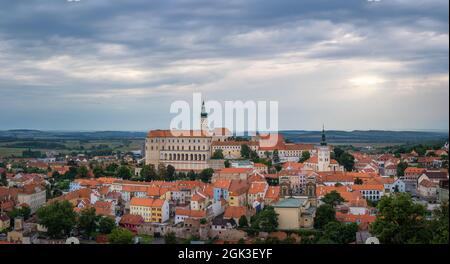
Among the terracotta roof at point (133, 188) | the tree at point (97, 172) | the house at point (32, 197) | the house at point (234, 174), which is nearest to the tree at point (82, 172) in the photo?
the tree at point (97, 172)

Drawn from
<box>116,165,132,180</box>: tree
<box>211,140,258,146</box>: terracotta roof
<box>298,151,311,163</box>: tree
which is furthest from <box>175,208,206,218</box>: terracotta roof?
<box>211,140,258,146</box>: terracotta roof

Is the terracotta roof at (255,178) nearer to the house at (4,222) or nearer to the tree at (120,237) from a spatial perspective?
the house at (4,222)

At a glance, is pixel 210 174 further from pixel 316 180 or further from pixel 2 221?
pixel 2 221

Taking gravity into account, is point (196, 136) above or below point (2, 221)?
above

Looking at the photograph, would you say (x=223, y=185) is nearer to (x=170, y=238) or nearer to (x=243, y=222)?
(x=243, y=222)

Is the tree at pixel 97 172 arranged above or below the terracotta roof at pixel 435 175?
below
